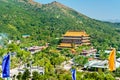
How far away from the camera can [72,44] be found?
60938 mm

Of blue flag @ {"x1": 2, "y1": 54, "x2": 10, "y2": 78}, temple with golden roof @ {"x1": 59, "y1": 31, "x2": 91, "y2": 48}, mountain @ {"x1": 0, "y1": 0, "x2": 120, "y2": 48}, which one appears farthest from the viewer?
mountain @ {"x1": 0, "y1": 0, "x2": 120, "y2": 48}

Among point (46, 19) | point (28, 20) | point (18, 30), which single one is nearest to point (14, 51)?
point (18, 30)

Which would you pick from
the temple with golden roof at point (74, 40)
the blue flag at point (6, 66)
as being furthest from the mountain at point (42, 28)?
the blue flag at point (6, 66)

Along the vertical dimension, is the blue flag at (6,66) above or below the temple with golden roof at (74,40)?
above

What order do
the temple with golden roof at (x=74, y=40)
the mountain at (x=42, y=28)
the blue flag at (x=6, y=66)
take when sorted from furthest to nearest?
the mountain at (x=42, y=28) < the temple with golden roof at (x=74, y=40) < the blue flag at (x=6, y=66)

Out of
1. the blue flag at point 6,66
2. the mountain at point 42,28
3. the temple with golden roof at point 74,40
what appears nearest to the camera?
A: the blue flag at point 6,66

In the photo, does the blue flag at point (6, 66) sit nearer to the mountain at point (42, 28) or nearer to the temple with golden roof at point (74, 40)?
the temple with golden roof at point (74, 40)

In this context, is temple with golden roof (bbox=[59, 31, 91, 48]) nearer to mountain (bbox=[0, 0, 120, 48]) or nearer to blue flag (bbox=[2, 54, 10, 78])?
mountain (bbox=[0, 0, 120, 48])

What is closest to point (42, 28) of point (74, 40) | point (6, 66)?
point (74, 40)

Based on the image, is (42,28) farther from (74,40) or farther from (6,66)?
(6,66)

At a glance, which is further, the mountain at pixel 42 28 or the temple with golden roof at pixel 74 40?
the mountain at pixel 42 28

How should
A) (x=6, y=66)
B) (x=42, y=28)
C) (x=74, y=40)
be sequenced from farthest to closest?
(x=42, y=28) < (x=74, y=40) < (x=6, y=66)

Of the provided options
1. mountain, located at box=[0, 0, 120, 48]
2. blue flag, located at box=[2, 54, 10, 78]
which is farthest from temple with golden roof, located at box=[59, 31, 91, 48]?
blue flag, located at box=[2, 54, 10, 78]

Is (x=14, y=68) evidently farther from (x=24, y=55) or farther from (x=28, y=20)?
(x=28, y=20)
